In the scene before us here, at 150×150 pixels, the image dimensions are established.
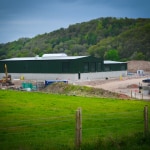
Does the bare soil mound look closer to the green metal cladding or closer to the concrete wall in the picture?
the concrete wall

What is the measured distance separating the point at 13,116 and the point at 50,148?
395 inches

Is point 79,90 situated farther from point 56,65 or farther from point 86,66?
point 86,66

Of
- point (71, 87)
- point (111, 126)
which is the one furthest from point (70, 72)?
point (111, 126)

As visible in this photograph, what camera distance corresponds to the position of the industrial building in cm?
5809

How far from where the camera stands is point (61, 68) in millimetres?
58625

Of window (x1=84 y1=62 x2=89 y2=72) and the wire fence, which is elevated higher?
window (x1=84 y1=62 x2=89 y2=72)

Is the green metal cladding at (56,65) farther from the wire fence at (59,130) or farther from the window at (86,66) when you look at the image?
the wire fence at (59,130)

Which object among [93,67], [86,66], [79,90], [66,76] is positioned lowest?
[79,90]

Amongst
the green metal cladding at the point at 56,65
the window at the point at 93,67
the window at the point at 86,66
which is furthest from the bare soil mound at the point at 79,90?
the window at the point at 93,67

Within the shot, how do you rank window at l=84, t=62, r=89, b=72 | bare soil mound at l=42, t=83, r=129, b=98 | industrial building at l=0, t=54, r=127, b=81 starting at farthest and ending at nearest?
1. window at l=84, t=62, r=89, b=72
2. industrial building at l=0, t=54, r=127, b=81
3. bare soil mound at l=42, t=83, r=129, b=98

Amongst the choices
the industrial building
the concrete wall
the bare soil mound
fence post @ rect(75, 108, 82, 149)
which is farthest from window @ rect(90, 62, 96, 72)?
fence post @ rect(75, 108, 82, 149)

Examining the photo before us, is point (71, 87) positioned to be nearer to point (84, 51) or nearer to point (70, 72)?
point (70, 72)

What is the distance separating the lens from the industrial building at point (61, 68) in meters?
58.1

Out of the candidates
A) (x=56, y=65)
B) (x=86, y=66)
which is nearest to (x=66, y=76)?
(x=56, y=65)
